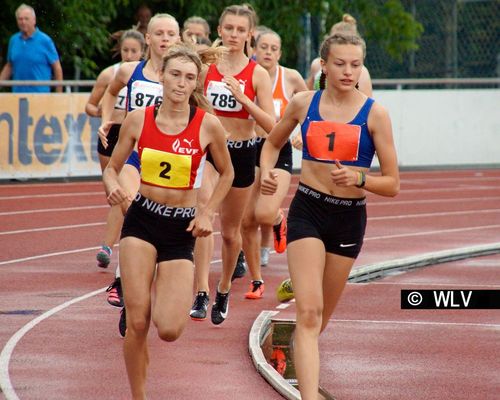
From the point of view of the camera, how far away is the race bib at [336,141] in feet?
24.5

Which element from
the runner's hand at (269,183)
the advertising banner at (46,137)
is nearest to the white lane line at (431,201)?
the advertising banner at (46,137)

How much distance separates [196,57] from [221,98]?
2845 mm

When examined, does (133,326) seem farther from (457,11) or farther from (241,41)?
(457,11)

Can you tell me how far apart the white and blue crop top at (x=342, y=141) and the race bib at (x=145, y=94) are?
297 cm

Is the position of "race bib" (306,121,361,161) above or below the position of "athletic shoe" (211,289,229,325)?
above

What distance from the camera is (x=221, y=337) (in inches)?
378

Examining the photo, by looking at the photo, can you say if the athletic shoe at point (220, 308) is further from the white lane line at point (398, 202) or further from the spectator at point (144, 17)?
the spectator at point (144, 17)

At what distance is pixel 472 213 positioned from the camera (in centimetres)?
1806

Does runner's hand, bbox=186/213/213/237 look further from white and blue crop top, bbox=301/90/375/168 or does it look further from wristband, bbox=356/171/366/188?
wristband, bbox=356/171/366/188

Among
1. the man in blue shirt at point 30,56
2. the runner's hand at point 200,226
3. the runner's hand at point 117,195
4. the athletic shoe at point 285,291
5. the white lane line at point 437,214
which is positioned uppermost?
the runner's hand at point 117,195

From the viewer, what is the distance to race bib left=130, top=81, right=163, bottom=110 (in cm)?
1034

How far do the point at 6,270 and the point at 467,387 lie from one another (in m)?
5.62

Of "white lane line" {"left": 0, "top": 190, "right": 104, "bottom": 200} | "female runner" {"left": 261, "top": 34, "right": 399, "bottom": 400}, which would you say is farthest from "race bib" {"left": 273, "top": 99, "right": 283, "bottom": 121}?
"white lane line" {"left": 0, "top": 190, "right": 104, "bottom": 200}

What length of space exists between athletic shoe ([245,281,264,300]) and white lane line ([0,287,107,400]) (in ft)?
4.00
